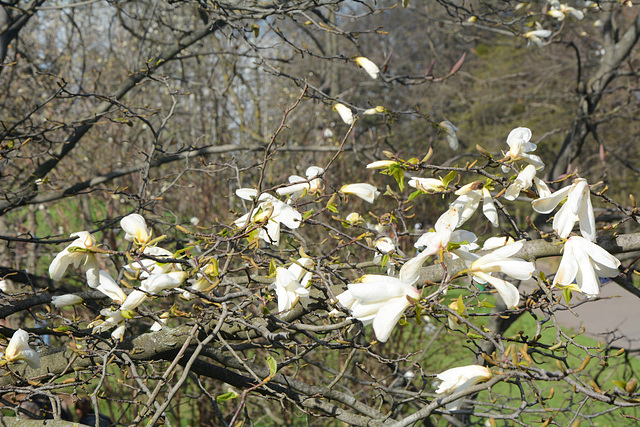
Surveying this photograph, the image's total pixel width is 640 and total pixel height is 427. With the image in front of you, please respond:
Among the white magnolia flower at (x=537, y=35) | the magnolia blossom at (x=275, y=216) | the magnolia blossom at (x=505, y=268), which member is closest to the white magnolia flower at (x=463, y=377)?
the magnolia blossom at (x=505, y=268)

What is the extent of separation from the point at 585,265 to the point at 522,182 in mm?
238

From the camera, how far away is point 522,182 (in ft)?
4.06

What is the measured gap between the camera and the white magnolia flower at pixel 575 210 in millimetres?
1130

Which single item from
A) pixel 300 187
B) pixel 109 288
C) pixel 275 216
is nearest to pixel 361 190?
pixel 300 187

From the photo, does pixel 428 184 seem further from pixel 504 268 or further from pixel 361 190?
pixel 504 268

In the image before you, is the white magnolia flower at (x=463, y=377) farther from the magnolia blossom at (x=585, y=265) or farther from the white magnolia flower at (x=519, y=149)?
the white magnolia flower at (x=519, y=149)

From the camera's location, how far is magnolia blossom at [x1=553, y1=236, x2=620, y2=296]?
42.4 inches

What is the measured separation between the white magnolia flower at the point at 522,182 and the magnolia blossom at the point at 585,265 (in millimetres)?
170

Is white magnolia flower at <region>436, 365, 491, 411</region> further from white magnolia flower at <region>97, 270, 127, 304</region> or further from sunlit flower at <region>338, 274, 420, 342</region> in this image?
white magnolia flower at <region>97, 270, 127, 304</region>

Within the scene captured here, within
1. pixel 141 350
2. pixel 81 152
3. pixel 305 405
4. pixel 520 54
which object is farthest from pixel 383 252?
pixel 520 54

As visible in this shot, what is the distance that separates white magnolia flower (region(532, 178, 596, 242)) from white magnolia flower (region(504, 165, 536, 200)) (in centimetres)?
7

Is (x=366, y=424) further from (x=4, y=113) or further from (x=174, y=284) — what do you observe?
(x=4, y=113)

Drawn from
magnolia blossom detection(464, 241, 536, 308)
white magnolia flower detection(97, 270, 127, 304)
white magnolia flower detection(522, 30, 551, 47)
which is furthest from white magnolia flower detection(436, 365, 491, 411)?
white magnolia flower detection(522, 30, 551, 47)

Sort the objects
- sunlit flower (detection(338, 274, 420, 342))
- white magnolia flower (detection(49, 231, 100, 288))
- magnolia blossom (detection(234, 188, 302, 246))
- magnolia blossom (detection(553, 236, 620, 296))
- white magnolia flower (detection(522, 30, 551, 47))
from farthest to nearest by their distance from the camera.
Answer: white magnolia flower (detection(522, 30, 551, 47)) < magnolia blossom (detection(234, 188, 302, 246)) < white magnolia flower (detection(49, 231, 100, 288)) < magnolia blossom (detection(553, 236, 620, 296)) < sunlit flower (detection(338, 274, 420, 342))
